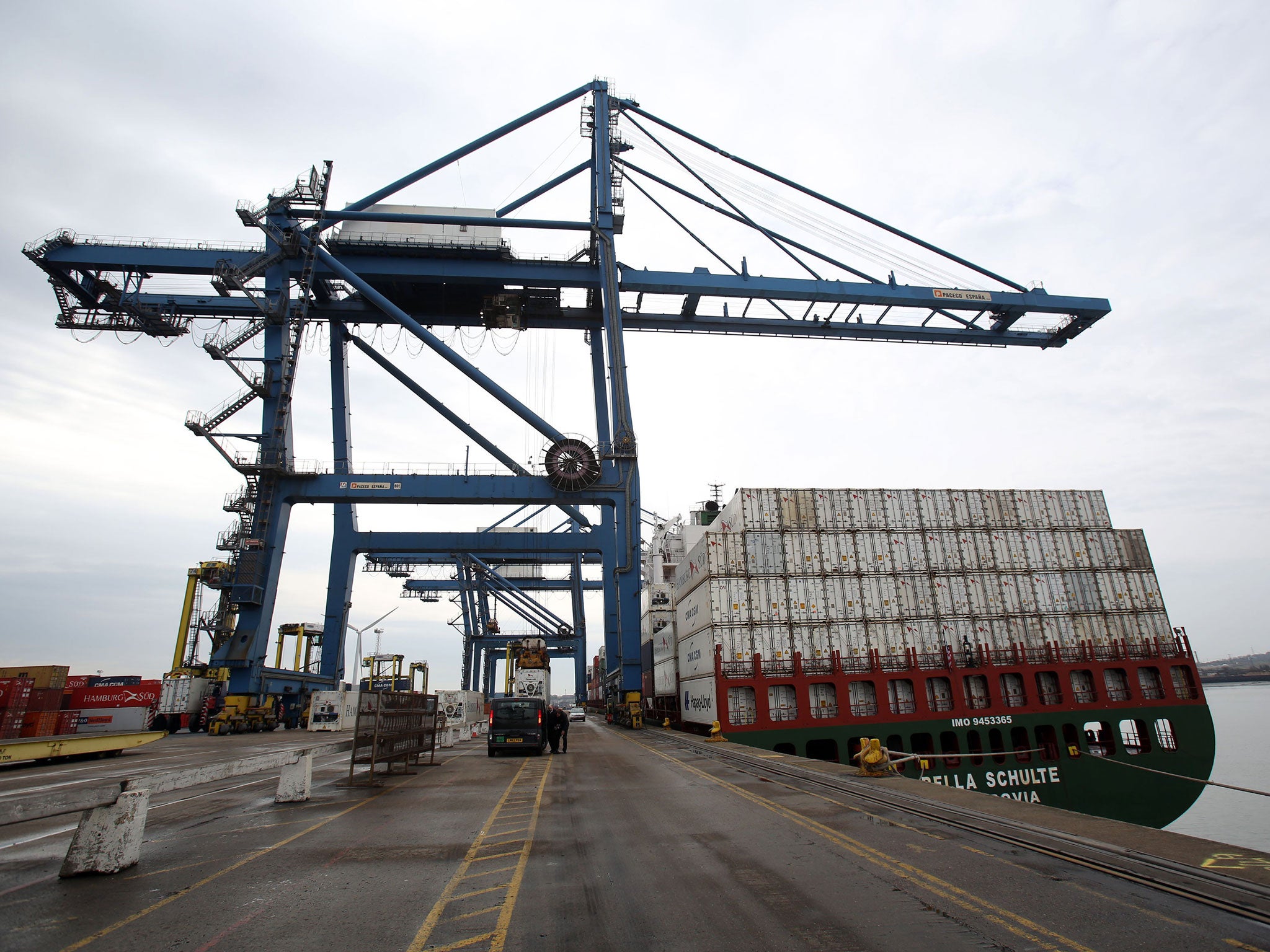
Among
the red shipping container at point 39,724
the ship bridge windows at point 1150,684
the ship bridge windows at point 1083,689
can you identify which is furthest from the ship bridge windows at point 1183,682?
the red shipping container at point 39,724

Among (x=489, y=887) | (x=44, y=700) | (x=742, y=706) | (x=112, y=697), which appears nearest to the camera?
(x=489, y=887)

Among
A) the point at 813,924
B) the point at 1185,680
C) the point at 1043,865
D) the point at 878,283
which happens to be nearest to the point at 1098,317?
the point at 878,283

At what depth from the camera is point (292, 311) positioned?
30.8 meters

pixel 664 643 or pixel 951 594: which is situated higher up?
pixel 951 594

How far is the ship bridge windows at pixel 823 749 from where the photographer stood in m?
23.7

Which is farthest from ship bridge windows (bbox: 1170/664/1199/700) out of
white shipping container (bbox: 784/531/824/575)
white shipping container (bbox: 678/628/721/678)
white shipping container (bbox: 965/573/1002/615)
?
white shipping container (bbox: 678/628/721/678)

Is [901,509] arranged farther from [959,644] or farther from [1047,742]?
[1047,742]

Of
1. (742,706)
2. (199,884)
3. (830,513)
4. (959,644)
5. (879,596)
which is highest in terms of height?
(830,513)

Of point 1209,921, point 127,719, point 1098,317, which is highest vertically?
point 1098,317

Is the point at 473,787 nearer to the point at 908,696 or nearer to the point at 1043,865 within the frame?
the point at 1043,865

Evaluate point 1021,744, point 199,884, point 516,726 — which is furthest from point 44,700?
point 1021,744

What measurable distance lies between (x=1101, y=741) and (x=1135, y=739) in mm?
1953

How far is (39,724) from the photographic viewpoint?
65.8 feet

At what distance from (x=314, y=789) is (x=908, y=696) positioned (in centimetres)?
2017
